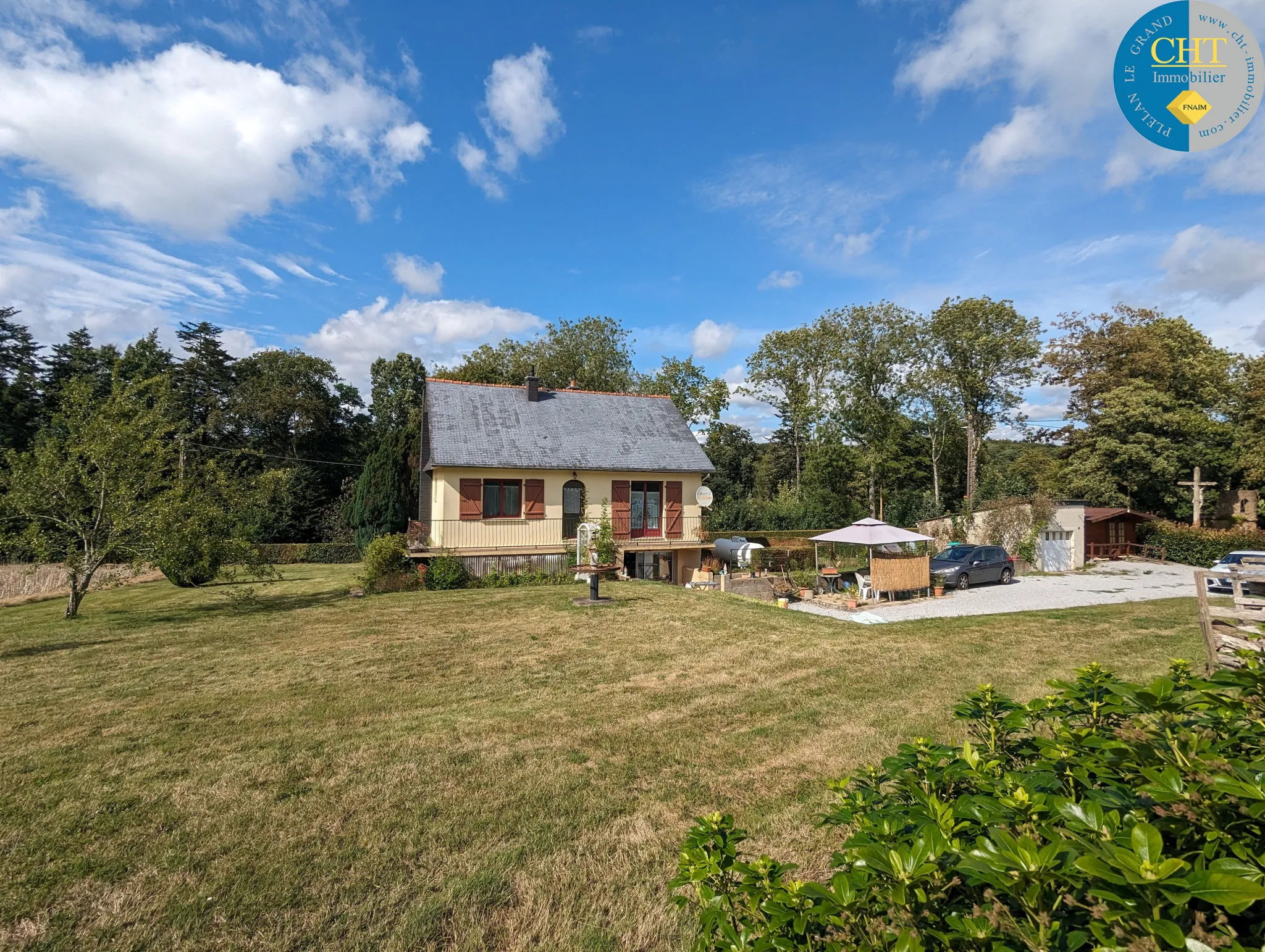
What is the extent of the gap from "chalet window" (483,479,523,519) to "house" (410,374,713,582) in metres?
0.03

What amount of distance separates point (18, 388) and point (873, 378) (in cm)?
4681

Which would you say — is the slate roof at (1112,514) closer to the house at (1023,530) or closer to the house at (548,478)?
the house at (1023,530)

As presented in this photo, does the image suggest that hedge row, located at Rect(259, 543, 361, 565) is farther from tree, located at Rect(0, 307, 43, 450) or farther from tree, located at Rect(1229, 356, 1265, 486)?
tree, located at Rect(1229, 356, 1265, 486)

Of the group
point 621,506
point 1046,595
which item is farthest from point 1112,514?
point 621,506

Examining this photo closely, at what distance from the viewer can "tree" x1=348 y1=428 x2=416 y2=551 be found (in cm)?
2414

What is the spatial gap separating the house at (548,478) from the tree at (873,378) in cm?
1581

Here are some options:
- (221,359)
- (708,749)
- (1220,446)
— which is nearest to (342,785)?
(708,749)

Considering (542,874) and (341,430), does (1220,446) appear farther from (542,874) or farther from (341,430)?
(341,430)

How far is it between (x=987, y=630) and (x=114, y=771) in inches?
476

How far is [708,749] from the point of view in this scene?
5094 millimetres

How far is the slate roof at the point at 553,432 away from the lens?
17984mm

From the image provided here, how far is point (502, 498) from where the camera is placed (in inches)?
709

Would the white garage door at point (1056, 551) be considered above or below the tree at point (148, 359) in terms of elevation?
below

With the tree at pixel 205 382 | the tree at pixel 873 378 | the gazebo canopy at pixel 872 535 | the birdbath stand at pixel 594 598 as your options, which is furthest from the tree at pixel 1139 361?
the tree at pixel 205 382
